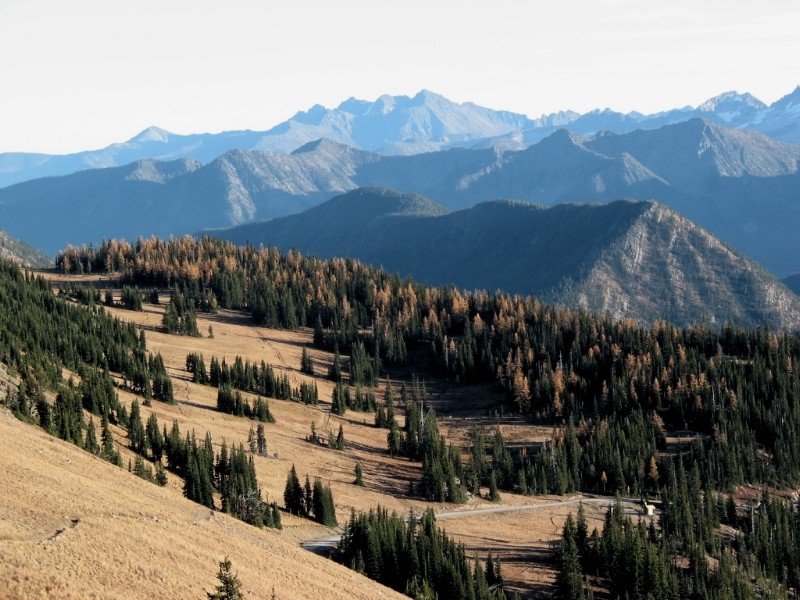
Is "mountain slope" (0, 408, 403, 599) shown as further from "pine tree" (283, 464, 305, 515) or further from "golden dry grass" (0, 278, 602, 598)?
"pine tree" (283, 464, 305, 515)

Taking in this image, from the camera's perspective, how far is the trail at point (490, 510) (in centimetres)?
10178

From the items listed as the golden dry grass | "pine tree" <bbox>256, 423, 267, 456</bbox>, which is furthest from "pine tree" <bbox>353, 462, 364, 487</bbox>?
"pine tree" <bbox>256, 423, 267, 456</bbox>

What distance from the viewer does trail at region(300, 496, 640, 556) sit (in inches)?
4007

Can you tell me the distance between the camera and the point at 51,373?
126438 millimetres

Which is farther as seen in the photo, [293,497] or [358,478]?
[358,478]

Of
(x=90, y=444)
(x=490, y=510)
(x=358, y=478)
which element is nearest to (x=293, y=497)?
(x=90, y=444)

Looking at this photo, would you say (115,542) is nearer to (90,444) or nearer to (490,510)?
(90,444)

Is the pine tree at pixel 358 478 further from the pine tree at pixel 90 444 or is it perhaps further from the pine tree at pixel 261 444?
the pine tree at pixel 90 444

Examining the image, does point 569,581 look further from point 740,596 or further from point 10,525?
point 10,525

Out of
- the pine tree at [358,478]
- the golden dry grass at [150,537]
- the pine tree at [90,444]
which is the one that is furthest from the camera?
the pine tree at [358,478]

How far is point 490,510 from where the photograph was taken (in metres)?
143

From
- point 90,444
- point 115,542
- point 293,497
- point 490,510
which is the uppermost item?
point 115,542

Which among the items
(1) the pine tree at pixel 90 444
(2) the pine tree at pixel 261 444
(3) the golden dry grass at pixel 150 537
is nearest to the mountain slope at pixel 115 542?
(3) the golden dry grass at pixel 150 537

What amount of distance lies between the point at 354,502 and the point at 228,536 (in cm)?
5570
